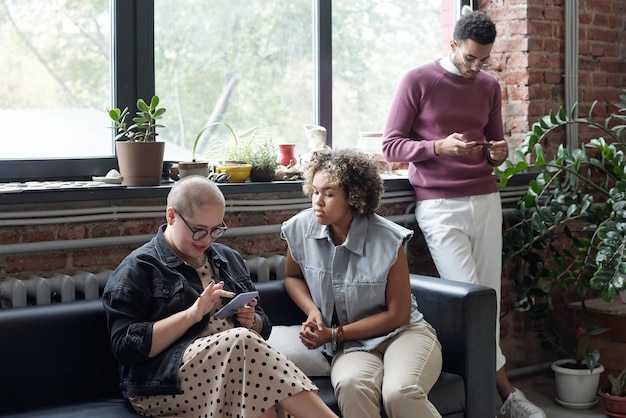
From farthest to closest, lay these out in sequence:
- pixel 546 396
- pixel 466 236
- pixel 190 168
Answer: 1. pixel 546 396
2. pixel 466 236
3. pixel 190 168

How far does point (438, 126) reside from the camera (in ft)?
12.9

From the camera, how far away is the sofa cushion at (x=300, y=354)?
3.08 metres

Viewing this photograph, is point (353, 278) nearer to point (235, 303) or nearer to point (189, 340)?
point (235, 303)

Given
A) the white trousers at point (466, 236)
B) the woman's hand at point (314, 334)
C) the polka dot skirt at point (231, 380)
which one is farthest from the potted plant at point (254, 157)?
the polka dot skirt at point (231, 380)

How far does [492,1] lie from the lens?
477cm

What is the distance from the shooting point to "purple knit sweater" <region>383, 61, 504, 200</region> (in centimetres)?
392

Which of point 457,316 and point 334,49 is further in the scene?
point 334,49

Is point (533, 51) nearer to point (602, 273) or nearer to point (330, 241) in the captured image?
point (602, 273)

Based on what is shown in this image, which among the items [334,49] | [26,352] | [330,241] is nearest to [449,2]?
[334,49]

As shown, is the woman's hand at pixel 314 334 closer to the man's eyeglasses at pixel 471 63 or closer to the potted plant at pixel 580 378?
the man's eyeglasses at pixel 471 63

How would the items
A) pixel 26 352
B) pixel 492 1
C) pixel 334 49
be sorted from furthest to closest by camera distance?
pixel 492 1, pixel 334 49, pixel 26 352

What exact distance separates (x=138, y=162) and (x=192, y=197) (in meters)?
0.67

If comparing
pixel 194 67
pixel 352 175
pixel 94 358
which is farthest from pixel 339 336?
pixel 194 67

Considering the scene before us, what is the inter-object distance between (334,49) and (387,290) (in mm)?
1569
